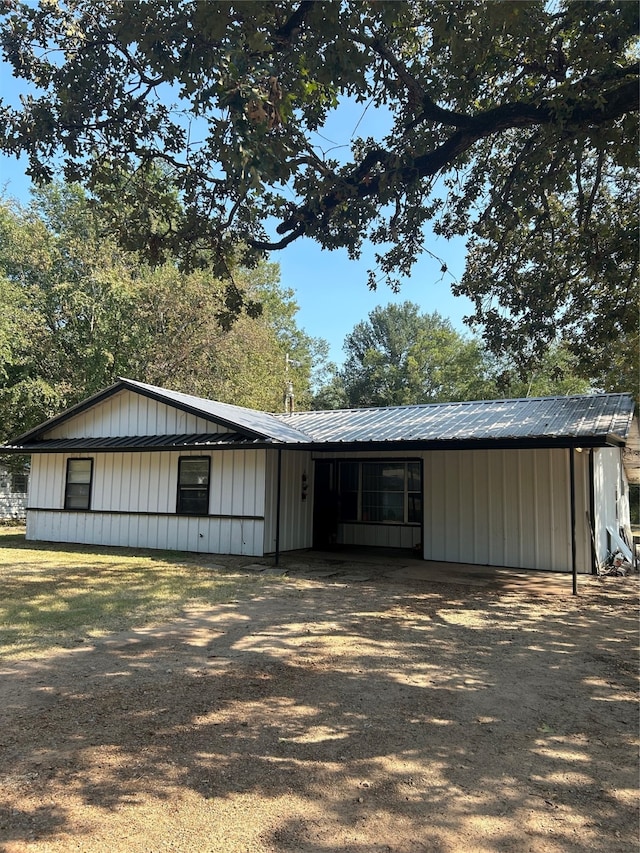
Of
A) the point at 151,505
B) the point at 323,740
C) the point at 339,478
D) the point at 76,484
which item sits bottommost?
the point at 323,740

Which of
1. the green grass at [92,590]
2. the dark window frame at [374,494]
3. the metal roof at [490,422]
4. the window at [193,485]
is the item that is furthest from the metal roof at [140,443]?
the dark window frame at [374,494]

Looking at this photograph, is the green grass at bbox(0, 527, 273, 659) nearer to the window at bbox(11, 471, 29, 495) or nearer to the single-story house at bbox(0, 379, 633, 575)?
the single-story house at bbox(0, 379, 633, 575)

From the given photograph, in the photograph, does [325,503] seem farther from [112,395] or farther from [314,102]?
[314,102]

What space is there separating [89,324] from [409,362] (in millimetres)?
23698

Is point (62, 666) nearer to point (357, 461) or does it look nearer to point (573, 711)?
point (573, 711)

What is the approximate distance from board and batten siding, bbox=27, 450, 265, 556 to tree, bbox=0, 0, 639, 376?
5434mm

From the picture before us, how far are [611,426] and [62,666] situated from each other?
8.09 metres

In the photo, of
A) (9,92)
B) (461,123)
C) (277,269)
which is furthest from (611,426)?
(277,269)

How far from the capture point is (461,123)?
238 inches

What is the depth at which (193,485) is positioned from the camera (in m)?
12.6

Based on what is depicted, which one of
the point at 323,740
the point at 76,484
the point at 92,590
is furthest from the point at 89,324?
the point at 323,740

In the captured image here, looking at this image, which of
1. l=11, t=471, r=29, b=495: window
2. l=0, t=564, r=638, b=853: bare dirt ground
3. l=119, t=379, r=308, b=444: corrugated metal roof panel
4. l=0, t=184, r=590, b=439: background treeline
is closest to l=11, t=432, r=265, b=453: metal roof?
l=119, t=379, r=308, b=444: corrugated metal roof panel

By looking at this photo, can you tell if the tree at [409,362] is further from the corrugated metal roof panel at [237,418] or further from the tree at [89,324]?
the corrugated metal roof panel at [237,418]

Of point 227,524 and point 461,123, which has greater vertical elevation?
point 461,123
